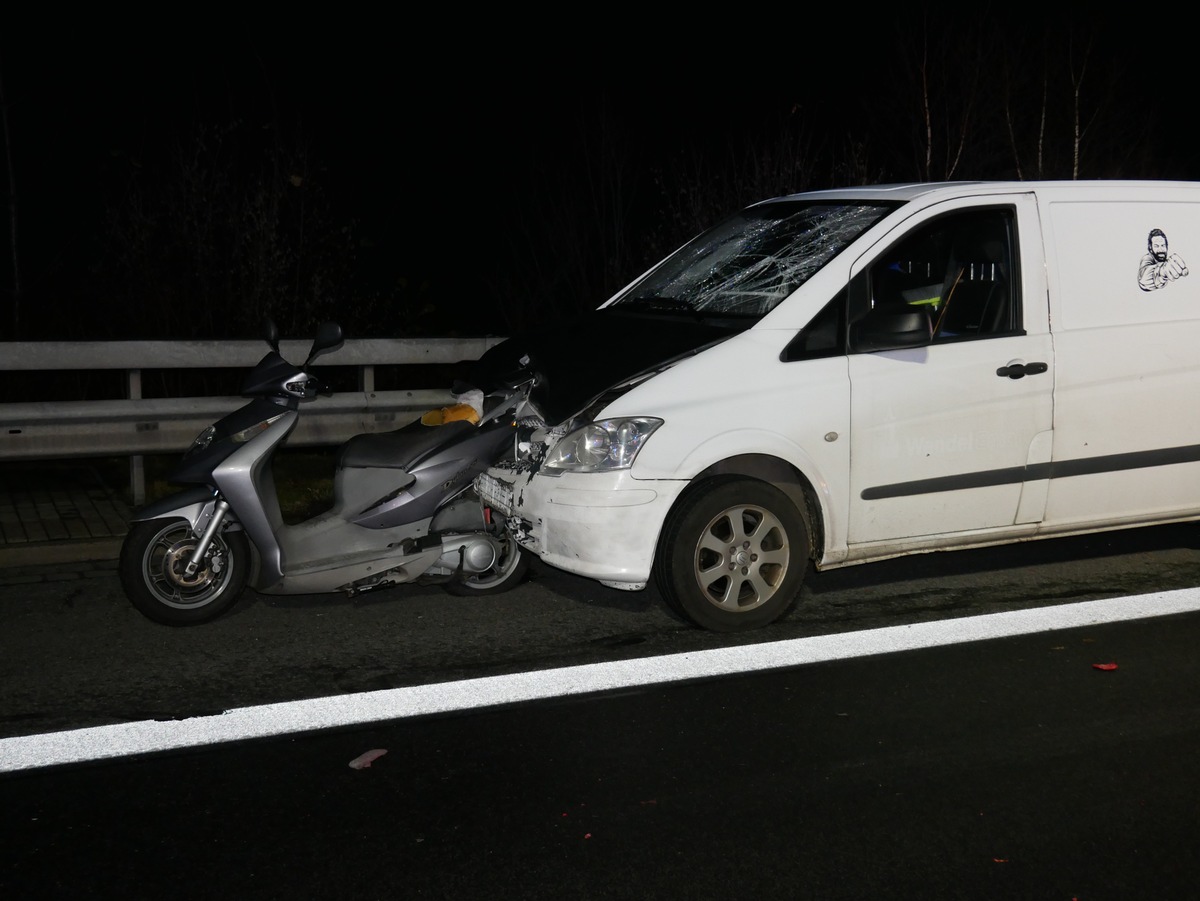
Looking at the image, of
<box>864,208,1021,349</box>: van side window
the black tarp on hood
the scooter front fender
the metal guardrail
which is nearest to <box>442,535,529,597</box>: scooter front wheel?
the black tarp on hood

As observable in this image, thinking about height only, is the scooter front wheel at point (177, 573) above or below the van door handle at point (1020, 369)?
below

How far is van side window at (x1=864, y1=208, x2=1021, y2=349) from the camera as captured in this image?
6020 mm

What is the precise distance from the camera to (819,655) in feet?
17.6

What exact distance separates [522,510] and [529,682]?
35.8 inches

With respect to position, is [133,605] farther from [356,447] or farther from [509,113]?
[509,113]

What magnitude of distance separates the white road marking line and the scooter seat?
117 centimetres

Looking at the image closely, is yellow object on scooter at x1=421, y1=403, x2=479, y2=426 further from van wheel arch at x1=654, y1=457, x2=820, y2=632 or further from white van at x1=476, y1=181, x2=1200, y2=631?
van wheel arch at x1=654, y1=457, x2=820, y2=632

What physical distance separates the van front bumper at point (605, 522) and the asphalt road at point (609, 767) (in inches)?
12.6

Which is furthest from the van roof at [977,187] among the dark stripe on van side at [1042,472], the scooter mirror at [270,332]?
the scooter mirror at [270,332]

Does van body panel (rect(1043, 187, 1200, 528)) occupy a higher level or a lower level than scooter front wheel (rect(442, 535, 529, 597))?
higher

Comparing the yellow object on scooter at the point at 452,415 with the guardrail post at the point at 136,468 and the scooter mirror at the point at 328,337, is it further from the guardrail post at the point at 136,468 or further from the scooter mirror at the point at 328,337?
the guardrail post at the point at 136,468

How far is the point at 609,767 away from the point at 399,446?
6.91 ft

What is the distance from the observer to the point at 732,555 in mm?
5637

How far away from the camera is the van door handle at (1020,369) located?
233 inches
